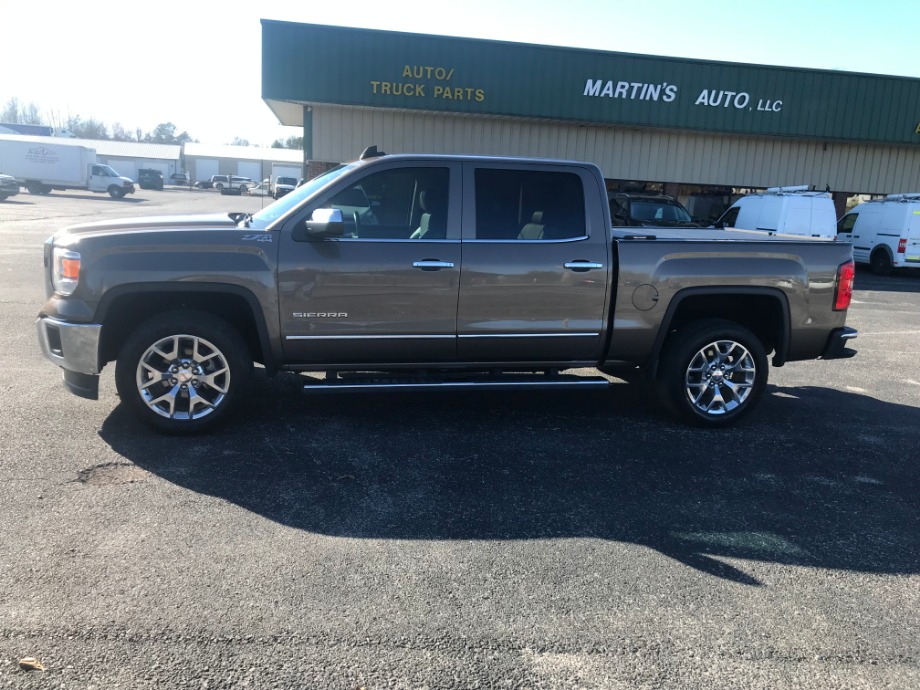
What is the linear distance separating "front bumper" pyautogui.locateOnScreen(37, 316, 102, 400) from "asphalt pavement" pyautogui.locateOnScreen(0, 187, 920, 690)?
0.38 m

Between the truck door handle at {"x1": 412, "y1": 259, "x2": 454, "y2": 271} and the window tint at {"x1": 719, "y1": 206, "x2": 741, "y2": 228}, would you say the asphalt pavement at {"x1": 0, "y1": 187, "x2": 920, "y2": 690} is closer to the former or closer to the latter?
the truck door handle at {"x1": 412, "y1": 259, "x2": 454, "y2": 271}

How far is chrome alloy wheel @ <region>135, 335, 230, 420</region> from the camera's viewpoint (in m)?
4.91

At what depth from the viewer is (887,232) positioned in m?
18.5

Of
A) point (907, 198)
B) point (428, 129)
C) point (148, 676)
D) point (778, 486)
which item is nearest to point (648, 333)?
point (778, 486)

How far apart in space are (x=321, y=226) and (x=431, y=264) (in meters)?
0.83

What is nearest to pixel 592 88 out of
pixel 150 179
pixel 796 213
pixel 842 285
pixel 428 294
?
pixel 796 213

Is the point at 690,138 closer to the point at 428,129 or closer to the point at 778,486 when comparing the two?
the point at 428,129

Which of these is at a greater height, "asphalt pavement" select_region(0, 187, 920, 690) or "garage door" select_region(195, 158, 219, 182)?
"garage door" select_region(195, 158, 219, 182)

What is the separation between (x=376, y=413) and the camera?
5730 millimetres

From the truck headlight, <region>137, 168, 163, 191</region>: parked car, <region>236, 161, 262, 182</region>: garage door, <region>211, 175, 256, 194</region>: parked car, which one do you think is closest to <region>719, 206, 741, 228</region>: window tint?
the truck headlight

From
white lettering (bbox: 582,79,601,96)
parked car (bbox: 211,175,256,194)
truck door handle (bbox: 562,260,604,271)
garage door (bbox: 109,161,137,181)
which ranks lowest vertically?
truck door handle (bbox: 562,260,604,271)

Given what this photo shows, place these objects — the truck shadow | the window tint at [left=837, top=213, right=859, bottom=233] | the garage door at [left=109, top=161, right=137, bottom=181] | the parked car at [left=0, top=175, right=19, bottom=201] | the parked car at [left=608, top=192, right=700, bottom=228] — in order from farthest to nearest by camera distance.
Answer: the garage door at [left=109, top=161, right=137, bottom=181] → the parked car at [left=0, top=175, right=19, bottom=201] → the window tint at [left=837, top=213, right=859, bottom=233] → the parked car at [left=608, top=192, right=700, bottom=228] → the truck shadow

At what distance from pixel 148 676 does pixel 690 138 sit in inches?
821

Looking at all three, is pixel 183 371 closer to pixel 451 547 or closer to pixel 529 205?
pixel 451 547
